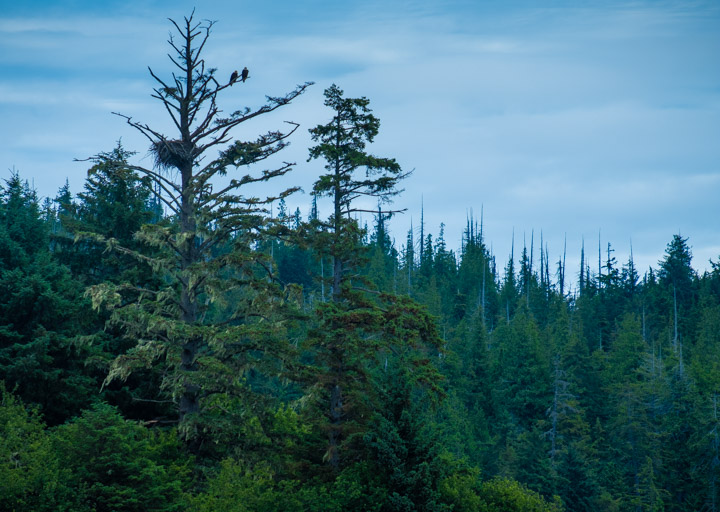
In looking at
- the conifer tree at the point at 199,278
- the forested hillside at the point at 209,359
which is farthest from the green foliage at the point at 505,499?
the conifer tree at the point at 199,278

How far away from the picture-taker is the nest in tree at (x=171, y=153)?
20.8 meters

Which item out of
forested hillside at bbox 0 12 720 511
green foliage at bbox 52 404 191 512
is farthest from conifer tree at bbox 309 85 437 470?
green foliage at bbox 52 404 191 512

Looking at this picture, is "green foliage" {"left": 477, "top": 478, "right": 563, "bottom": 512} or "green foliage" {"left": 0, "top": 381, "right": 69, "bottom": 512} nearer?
"green foliage" {"left": 0, "top": 381, "right": 69, "bottom": 512}

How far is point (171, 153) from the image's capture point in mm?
20969

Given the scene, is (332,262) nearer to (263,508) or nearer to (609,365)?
(263,508)

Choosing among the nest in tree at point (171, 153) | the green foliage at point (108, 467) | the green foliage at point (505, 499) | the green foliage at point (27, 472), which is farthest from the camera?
the green foliage at point (505, 499)

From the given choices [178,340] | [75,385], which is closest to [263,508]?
[178,340]

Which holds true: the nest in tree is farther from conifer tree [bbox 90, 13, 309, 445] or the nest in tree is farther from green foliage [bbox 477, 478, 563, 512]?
green foliage [bbox 477, 478, 563, 512]

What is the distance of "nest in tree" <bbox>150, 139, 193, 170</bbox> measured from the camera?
68.4 feet

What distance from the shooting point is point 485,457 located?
5716 centimetres

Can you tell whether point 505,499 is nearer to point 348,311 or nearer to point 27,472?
point 348,311

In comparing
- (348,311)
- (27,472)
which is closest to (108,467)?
(27,472)

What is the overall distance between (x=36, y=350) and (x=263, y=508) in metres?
8.52

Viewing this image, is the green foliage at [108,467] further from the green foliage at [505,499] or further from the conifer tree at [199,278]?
the green foliage at [505,499]
